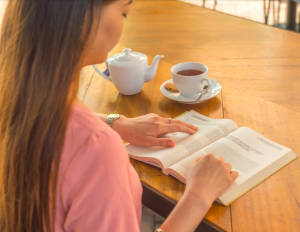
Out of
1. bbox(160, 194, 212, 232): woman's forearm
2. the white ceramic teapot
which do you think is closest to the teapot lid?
the white ceramic teapot

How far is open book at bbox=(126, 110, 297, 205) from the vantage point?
2.42 feet

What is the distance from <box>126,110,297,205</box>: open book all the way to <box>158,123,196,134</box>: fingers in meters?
0.02

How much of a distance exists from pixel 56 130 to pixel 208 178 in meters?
0.36

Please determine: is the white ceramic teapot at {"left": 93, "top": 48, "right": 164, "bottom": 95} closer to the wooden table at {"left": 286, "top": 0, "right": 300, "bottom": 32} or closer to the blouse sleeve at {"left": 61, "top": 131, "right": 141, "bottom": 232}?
the blouse sleeve at {"left": 61, "top": 131, "right": 141, "bottom": 232}

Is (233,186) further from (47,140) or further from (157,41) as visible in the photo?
(157,41)

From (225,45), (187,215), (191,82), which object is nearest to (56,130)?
(187,215)

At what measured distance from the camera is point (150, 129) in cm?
89

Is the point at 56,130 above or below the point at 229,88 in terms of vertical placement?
above

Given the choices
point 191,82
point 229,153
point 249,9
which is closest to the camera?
point 229,153

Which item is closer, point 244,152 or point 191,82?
point 244,152

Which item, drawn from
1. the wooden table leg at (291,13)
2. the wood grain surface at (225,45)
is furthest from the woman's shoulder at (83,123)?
the wooden table leg at (291,13)

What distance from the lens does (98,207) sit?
0.52 m

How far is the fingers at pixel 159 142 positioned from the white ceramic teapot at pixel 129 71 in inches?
13.0

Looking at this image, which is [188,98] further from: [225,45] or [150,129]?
[225,45]
